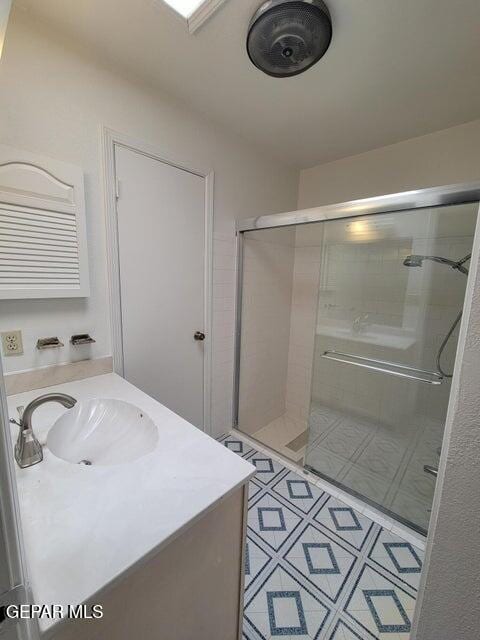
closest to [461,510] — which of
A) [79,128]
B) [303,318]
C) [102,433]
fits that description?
[102,433]

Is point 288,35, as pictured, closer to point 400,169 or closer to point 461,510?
point 400,169

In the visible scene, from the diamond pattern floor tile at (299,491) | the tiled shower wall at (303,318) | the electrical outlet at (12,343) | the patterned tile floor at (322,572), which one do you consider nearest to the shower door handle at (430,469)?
the patterned tile floor at (322,572)

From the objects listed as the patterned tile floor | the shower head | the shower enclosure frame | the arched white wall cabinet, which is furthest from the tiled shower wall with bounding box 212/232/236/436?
the shower head

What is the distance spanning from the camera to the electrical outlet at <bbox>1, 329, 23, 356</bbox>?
3.60ft

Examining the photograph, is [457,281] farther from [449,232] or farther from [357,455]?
[357,455]

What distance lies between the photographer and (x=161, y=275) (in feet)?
5.11

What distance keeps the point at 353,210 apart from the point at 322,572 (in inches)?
68.4

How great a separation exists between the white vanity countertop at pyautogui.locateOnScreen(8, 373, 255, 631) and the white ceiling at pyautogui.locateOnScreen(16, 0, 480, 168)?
154 centimetres

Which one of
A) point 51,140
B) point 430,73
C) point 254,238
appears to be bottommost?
point 254,238

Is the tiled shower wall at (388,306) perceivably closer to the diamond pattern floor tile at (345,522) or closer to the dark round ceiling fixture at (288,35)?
the diamond pattern floor tile at (345,522)

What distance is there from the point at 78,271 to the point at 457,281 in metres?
1.99

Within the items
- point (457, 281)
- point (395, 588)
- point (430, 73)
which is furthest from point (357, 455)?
point (430, 73)

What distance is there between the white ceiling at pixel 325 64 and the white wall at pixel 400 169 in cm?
9

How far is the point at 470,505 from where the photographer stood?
487 millimetres
